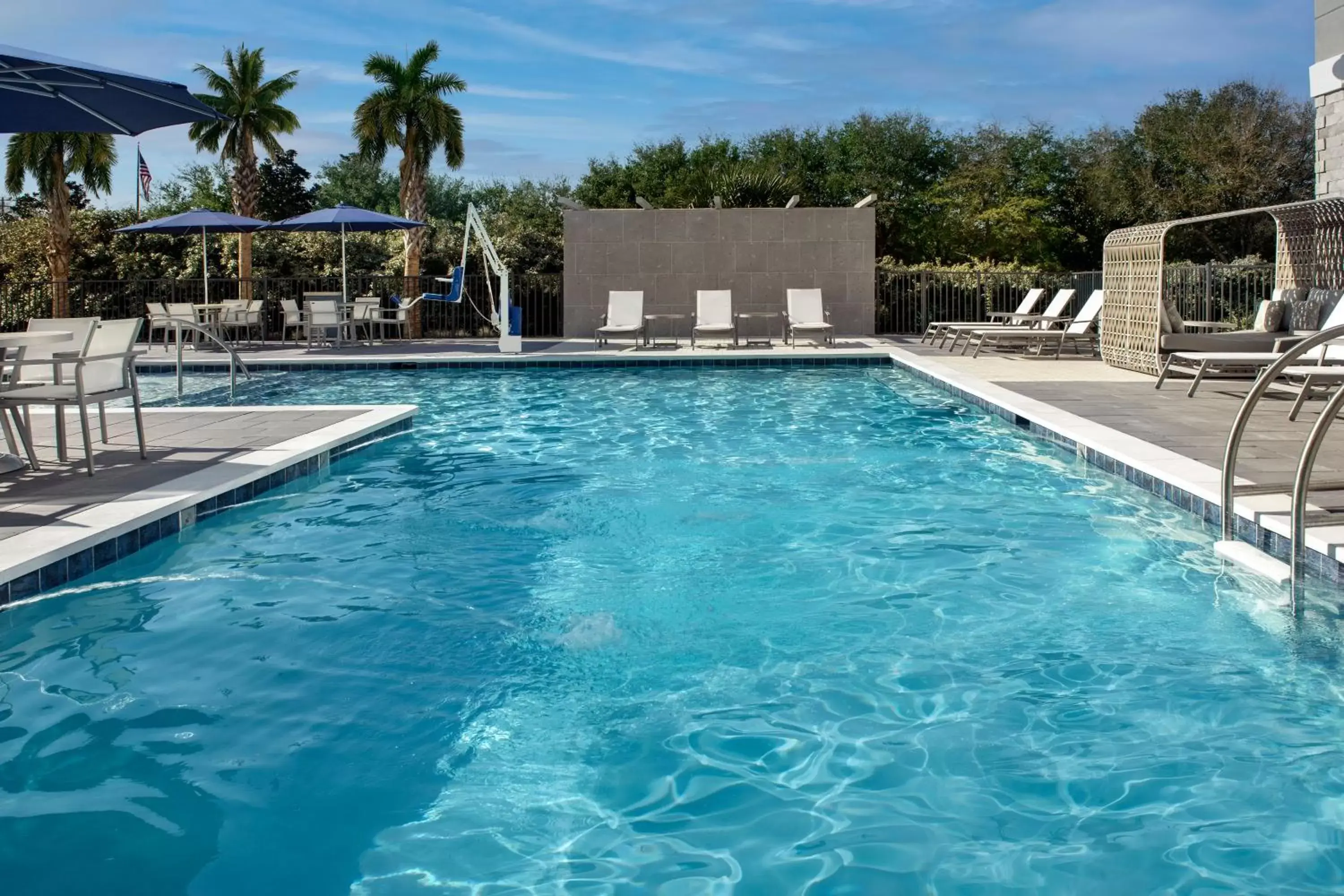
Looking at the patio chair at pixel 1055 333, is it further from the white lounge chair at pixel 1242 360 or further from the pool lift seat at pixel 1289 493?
the pool lift seat at pixel 1289 493

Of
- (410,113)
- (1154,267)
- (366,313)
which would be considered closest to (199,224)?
(366,313)

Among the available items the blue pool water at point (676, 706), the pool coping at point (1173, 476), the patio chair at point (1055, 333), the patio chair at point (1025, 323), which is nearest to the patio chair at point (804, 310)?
the patio chair at point (1025, 323)

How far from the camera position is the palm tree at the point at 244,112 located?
25125 mm

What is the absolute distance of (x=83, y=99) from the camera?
655 centimetres

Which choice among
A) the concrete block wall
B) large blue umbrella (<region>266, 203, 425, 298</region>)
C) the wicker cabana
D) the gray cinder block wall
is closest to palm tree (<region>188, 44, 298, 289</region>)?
large blue umbrella (<region>266, 203, 425, 298</region>)

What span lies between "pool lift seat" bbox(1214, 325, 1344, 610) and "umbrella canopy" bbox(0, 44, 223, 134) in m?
5.54

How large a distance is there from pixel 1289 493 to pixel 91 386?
6064 mm

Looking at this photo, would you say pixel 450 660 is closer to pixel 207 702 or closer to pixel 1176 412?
pixel 207 702

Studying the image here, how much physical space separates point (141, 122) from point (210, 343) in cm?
1204

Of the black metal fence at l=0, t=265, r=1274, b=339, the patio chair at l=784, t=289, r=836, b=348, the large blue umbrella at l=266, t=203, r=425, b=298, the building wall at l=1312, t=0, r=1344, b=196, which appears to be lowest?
the patio chair at l=784, t=289, r=836, b=348

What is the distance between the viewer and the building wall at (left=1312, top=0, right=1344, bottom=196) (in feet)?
44.6

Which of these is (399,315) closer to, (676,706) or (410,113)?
(410,113)

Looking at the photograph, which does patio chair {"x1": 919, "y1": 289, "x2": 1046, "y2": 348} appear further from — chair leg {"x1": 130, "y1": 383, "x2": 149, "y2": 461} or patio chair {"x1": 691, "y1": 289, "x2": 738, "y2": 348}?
chair leg {"x1": 130, "y1": 383, "x2": 149, "y2": 461}

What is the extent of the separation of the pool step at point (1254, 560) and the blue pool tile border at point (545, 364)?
1003 cm
